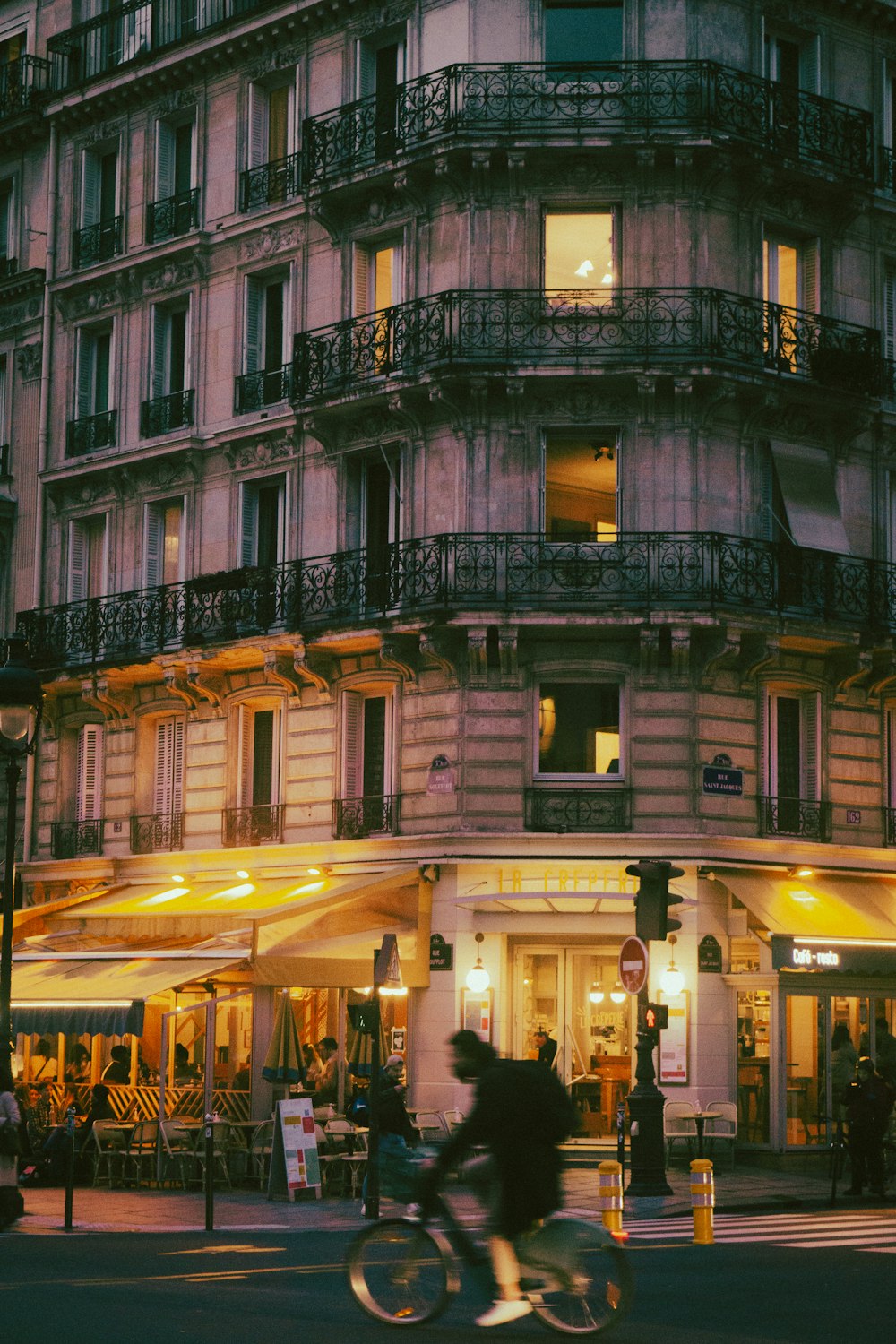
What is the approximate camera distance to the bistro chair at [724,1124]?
27.1 metres

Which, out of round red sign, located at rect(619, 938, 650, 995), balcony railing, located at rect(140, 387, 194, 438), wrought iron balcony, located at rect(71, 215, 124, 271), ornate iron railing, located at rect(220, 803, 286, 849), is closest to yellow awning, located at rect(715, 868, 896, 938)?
round red sign, located at rect(619, 938, 650, 995)

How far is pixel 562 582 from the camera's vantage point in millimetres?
28328

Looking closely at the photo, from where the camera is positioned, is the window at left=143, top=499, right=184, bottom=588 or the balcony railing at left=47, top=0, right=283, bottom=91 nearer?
the window at left=143, top=499, right=184, bottom=588

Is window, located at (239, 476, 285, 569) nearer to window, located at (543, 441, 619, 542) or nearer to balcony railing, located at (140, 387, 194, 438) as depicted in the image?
balcony railing, located at (140, 387, 194, 438)

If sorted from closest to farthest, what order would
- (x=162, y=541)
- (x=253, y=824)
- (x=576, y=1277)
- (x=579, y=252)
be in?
1. (x=576, y=1277)
2. (x=579, y=252)
3. (x=253, y=824)
4. (x=162, y=541)

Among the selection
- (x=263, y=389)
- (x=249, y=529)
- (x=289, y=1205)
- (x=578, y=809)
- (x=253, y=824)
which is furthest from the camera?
(x=249, y=529)

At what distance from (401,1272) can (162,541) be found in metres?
22.9

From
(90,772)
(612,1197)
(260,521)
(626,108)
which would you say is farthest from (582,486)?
(612,1197)

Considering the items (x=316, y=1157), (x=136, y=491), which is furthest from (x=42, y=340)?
(x=316, y=1157)

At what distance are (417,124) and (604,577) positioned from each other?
23.7 ft

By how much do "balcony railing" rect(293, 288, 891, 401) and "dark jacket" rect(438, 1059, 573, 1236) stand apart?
57.1 ft

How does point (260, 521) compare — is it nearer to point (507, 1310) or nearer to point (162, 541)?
point (162, 541)

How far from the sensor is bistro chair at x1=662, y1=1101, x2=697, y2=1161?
88.7ft

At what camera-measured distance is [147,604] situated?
3350 cm
